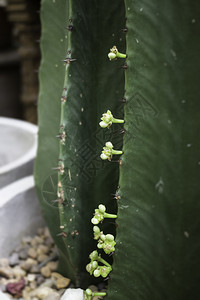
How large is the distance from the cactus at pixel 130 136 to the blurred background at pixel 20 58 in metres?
0.91

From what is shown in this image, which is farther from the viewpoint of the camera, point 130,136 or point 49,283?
point 49,283

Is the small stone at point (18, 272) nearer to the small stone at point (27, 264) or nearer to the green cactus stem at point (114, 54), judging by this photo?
the small stone at point (27, 264)

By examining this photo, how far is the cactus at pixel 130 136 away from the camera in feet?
1.81

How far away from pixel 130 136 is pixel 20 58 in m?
1.88

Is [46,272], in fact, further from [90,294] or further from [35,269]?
[90,294]

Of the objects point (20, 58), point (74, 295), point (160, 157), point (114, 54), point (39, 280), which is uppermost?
point (114, 54)

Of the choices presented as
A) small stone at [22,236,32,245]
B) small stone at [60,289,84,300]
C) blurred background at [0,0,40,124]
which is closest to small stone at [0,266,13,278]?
small stone at [22,236,32,245]

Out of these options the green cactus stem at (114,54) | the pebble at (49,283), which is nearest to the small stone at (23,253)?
the pebble at (49,283)

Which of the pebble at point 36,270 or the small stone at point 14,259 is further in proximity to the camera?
the small stone at point 14,259

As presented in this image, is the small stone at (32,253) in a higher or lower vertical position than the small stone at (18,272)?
higher

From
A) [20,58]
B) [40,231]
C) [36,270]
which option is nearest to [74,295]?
[36,270]

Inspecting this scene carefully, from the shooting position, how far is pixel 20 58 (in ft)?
7.71

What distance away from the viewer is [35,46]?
80.0 inches

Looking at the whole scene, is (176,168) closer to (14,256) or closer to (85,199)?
(85,199)
